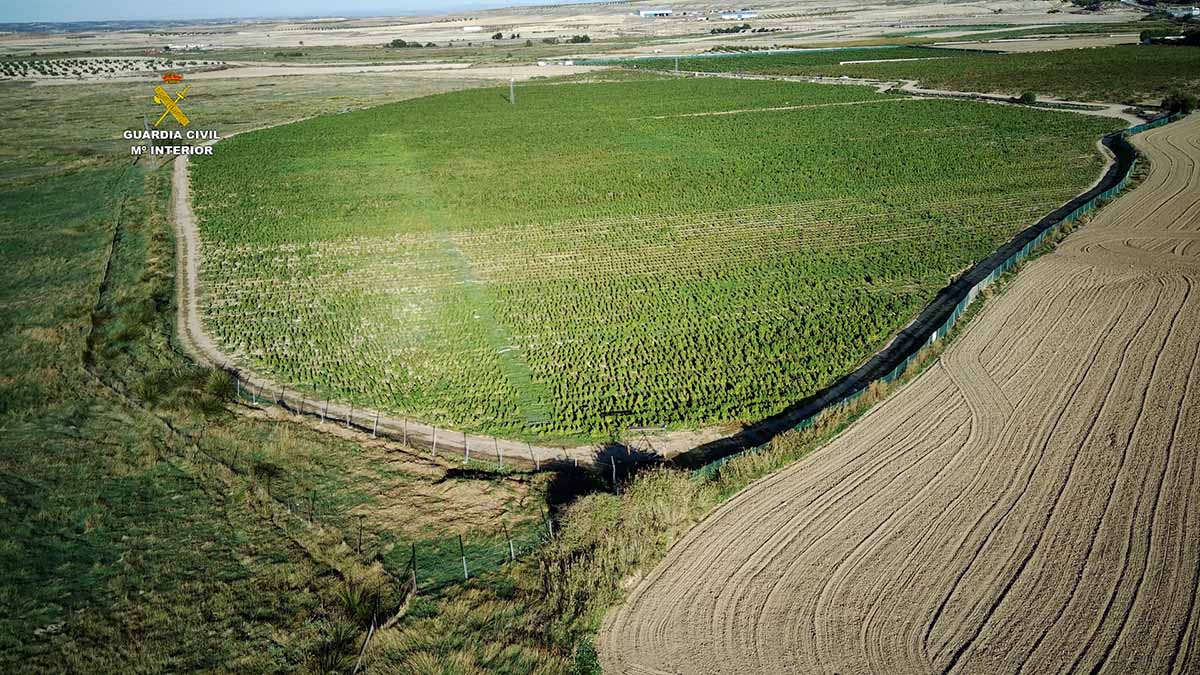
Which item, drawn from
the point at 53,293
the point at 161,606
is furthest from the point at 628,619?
the point at 53,293

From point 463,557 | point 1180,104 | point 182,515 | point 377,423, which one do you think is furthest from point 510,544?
point 1180,104

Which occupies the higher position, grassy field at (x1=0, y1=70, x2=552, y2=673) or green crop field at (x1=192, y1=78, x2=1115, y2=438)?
green crop field at (x1=192, y1=78, x2=1115, y2=438)

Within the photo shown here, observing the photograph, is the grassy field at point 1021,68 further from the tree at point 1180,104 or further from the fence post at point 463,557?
the fence post at point 463,557

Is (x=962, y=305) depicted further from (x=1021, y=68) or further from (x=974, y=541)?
(x=1021, y=68)

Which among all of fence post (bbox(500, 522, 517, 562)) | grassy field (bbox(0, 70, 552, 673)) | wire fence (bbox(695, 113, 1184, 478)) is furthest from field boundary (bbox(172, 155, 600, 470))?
wire fence (bbox(695, 113, 1184, 478))

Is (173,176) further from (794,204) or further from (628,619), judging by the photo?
(628,619)

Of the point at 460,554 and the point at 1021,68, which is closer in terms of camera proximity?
the point at 460,554

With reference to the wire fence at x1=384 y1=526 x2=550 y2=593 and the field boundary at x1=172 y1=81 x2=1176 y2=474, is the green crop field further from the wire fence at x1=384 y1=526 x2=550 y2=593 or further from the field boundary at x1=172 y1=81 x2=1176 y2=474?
the wire fence at x1=384 y1=526 x2=550 y2=593
